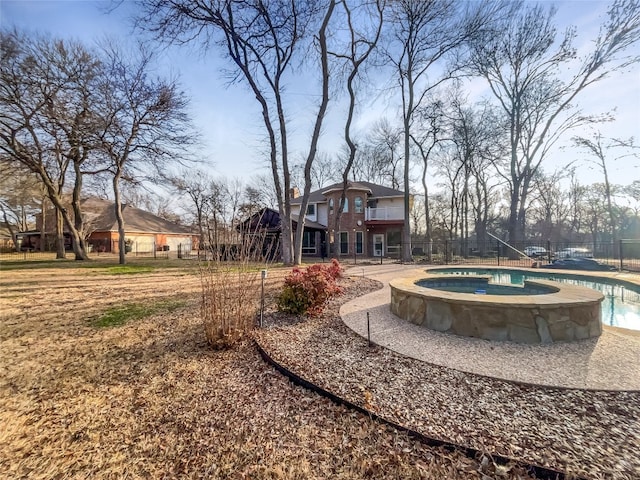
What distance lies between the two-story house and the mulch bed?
54.7 ft

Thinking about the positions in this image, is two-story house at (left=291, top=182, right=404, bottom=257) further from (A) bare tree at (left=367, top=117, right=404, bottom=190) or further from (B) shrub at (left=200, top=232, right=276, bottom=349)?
(B) shrub at (left=200, top=232, right=276, bottom=349)

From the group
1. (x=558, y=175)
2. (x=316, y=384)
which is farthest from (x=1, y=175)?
(x=558, y=175)

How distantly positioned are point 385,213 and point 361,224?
1947mm

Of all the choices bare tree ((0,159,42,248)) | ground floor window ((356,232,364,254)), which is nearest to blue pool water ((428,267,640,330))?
ground floor window ((356,232,364,254))

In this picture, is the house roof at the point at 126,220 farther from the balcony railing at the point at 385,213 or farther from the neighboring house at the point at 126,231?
the balcony railing at the point at 385,213

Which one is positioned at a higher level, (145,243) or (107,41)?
(107,41)

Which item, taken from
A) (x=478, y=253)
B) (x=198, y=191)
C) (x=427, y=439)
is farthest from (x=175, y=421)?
(x=198, y=191)

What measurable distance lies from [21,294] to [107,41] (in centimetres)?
1267

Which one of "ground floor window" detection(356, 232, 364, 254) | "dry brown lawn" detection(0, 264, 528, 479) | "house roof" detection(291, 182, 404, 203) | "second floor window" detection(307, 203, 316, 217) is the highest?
"house roof" detection(291, 182, 404, 203)

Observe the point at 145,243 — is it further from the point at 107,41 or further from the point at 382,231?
the point at 382,231

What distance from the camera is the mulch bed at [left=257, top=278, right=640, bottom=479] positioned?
1.86 m

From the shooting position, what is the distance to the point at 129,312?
18.2ft

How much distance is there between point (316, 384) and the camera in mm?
2773

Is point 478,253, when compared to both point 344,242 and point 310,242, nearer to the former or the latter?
point 344,242
